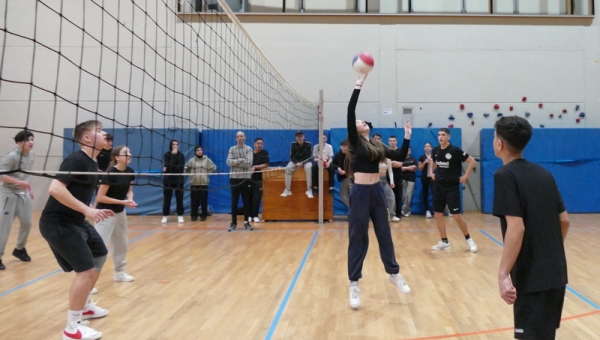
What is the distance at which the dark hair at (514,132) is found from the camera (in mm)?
2031

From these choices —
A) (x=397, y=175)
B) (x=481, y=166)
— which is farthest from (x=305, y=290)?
(x=481, y=166)

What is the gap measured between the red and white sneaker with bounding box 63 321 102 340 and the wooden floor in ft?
0.43

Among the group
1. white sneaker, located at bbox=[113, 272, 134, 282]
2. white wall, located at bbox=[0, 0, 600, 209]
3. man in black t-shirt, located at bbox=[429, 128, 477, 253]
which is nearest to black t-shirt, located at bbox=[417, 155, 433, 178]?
white wall, located at bbox=[0, 0, 600, 209]

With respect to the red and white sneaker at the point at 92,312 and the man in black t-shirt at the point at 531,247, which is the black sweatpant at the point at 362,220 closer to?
the man in black t-shirt at the point at 531,247

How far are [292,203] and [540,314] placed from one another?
25.2 feet

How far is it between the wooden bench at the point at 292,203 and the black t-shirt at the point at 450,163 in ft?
11.7

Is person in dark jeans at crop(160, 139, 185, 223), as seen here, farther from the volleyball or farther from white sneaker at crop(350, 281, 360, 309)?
the volleyball

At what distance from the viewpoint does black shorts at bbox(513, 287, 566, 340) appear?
1.96 meters

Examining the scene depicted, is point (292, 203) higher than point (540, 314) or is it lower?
higher

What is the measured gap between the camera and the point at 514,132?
2.04 meters

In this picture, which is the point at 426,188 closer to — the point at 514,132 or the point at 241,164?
the point at 241,164

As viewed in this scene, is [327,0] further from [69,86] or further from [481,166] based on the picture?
[69,86]

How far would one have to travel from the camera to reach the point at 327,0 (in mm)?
12117

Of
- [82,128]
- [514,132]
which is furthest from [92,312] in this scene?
[514,132]
